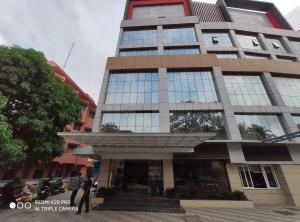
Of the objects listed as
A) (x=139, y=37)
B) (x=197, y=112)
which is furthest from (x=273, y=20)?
(x=197, y=112)

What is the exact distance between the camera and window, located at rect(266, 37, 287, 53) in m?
18.3

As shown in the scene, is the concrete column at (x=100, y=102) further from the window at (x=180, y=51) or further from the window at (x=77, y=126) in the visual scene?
the window at (x=77, y=126)

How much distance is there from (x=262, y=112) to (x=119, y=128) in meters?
12.1

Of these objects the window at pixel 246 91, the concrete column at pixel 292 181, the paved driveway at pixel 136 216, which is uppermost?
the window at pixel 246 91

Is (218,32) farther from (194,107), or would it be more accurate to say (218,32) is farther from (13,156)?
(13,156)

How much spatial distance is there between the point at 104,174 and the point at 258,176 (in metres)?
11.5

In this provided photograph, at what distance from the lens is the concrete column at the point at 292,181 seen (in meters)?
10.1

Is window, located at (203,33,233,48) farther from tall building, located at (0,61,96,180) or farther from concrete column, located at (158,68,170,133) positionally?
tall building, located at (0,61,96,180)

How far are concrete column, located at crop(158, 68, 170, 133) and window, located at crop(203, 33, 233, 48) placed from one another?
772 cm

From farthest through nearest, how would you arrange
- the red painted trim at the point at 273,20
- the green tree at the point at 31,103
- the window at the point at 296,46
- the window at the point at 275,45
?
the red painted trim at the point at 273,20 < the window at the point at 296,46 < the window at the point at 275,45 < the green tree at the point at 31,103

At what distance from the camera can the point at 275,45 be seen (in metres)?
18.7

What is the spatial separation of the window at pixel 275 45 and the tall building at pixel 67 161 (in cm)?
2384

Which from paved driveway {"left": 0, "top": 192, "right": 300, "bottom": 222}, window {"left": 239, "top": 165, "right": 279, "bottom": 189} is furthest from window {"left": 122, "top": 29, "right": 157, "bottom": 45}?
paved driveway {"left": 0, "top": 192, "right": 300, "bottom": 222}

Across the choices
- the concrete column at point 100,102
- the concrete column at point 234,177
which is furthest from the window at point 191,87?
the concrete column at point 100,102
